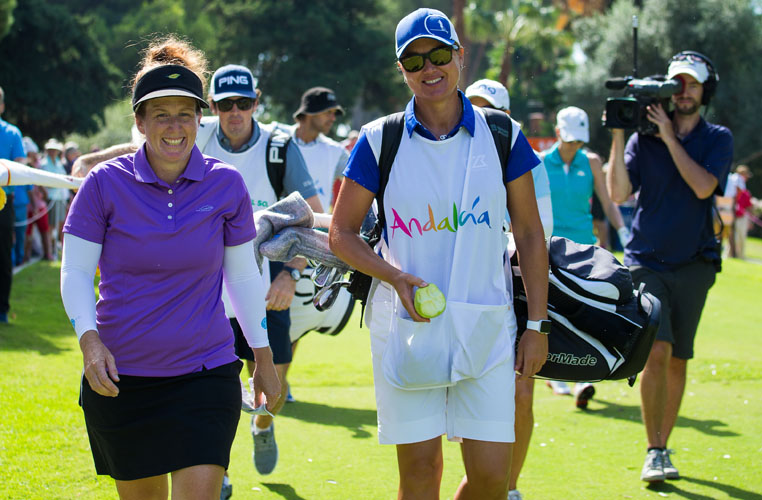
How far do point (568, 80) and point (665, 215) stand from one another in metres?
36.1

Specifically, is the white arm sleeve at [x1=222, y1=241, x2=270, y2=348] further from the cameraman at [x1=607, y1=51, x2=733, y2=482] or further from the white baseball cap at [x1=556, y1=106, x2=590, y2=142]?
the white baseball cap at [x1=556, y1=106, x2=590, y2=142]

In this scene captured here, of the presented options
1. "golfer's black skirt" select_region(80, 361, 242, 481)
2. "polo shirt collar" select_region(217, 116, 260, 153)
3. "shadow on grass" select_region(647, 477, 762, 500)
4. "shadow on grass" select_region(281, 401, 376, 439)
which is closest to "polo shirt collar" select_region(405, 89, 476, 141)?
"golfer's black skirt" select_region(80, 361, 242, 481)

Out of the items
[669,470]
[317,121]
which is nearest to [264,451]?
[669,470]

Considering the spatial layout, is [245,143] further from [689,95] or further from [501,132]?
[689,95]

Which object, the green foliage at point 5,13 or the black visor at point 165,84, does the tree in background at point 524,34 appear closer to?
the green foliage at point 5,13

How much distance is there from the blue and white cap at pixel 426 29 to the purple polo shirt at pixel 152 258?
3.19ft

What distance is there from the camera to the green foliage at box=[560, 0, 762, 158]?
3488cm

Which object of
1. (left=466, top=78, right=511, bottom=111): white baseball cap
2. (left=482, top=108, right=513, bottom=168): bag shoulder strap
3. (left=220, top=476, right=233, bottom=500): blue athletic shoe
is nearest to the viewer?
(left=482, top=108, right=513, bottom=168): bag shoulder strap

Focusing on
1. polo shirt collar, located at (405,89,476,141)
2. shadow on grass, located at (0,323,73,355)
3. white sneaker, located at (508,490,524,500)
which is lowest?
shadow on grass, located at (0,323,73,355)

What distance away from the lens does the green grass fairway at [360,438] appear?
5.36 meters

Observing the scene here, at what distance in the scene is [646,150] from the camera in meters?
5.94

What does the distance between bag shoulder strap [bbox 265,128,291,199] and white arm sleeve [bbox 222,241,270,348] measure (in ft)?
5.89

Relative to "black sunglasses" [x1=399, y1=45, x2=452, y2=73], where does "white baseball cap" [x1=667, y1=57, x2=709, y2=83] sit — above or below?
above

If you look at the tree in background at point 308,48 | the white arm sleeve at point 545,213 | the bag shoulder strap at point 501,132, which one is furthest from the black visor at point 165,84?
the tree in background at point 308,48
